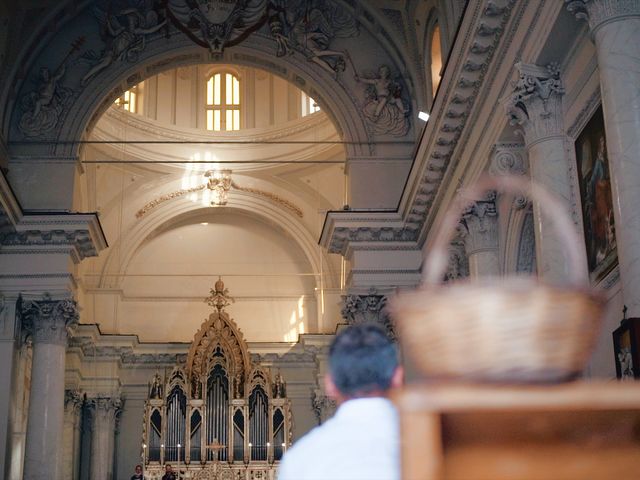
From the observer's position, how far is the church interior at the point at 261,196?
32.8ft

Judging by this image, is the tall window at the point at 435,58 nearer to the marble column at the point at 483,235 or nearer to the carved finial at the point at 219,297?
the marble column at the point at 483,235

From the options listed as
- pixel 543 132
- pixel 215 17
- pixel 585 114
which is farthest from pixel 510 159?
pixel 215 17

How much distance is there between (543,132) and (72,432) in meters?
16.6

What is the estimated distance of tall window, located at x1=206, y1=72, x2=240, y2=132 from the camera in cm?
2614

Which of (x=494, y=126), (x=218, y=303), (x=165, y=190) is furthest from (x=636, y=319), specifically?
(x=165, y=190)

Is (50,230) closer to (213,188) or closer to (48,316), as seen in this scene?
(48,316)

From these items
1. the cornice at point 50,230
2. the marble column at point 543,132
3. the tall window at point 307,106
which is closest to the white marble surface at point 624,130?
the marble column at point 543,132

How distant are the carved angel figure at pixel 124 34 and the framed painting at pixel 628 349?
39.9 ft

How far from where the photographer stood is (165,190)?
84.5ft

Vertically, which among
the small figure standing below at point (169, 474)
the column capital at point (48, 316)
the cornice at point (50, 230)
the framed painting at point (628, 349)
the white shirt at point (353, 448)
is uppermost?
the cornice at point (50, 230)

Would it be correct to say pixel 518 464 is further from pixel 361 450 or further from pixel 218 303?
pixel 218 303

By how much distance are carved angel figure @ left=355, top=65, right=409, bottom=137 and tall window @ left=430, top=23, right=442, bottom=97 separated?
1.27 meters

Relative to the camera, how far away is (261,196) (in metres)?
26.1

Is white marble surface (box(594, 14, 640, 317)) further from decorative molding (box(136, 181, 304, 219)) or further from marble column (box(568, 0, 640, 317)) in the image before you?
decorative molding (box(136, 181, 304, 219))
